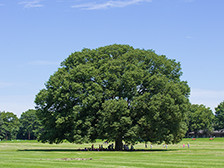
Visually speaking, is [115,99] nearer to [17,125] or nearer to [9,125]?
[9,125]

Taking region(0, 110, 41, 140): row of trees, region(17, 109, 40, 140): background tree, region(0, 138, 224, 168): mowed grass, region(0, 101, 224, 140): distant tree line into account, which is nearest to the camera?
region(0, 138, 224, 168): mowed grass

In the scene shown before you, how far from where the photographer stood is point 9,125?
585ft

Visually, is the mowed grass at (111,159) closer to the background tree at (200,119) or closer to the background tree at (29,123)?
the background tree at (200,119)

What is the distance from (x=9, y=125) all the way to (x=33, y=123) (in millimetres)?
16442

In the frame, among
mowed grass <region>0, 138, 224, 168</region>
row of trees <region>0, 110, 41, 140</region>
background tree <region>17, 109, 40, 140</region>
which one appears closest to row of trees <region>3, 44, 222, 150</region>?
mowed grass <region>0, 138, 224, 168</region>

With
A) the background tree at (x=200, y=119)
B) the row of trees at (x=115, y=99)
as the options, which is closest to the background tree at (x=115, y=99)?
the row of trees at (x=115, y=99)

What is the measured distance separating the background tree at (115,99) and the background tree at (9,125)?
12101 cm

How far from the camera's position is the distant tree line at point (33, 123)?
179 m

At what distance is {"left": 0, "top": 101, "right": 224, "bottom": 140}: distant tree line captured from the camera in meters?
179

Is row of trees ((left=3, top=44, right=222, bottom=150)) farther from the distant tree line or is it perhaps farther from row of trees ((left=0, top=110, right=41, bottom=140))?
row of trees ((left=0, top=110, right=41, bottom=140))

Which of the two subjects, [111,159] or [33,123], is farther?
[33,123]

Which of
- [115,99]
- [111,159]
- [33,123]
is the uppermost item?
[33,123]

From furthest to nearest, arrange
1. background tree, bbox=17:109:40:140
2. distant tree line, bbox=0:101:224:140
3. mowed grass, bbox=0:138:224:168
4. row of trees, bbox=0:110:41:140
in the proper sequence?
background tree, bbox=17:109:40:140, distant tree line, bbox=0:101:224:140, row of trees, bbox=0:110:41:140, mowed grass, bbox=0:138:224:168

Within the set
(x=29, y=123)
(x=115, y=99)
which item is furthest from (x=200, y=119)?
(x=115, y=99)
